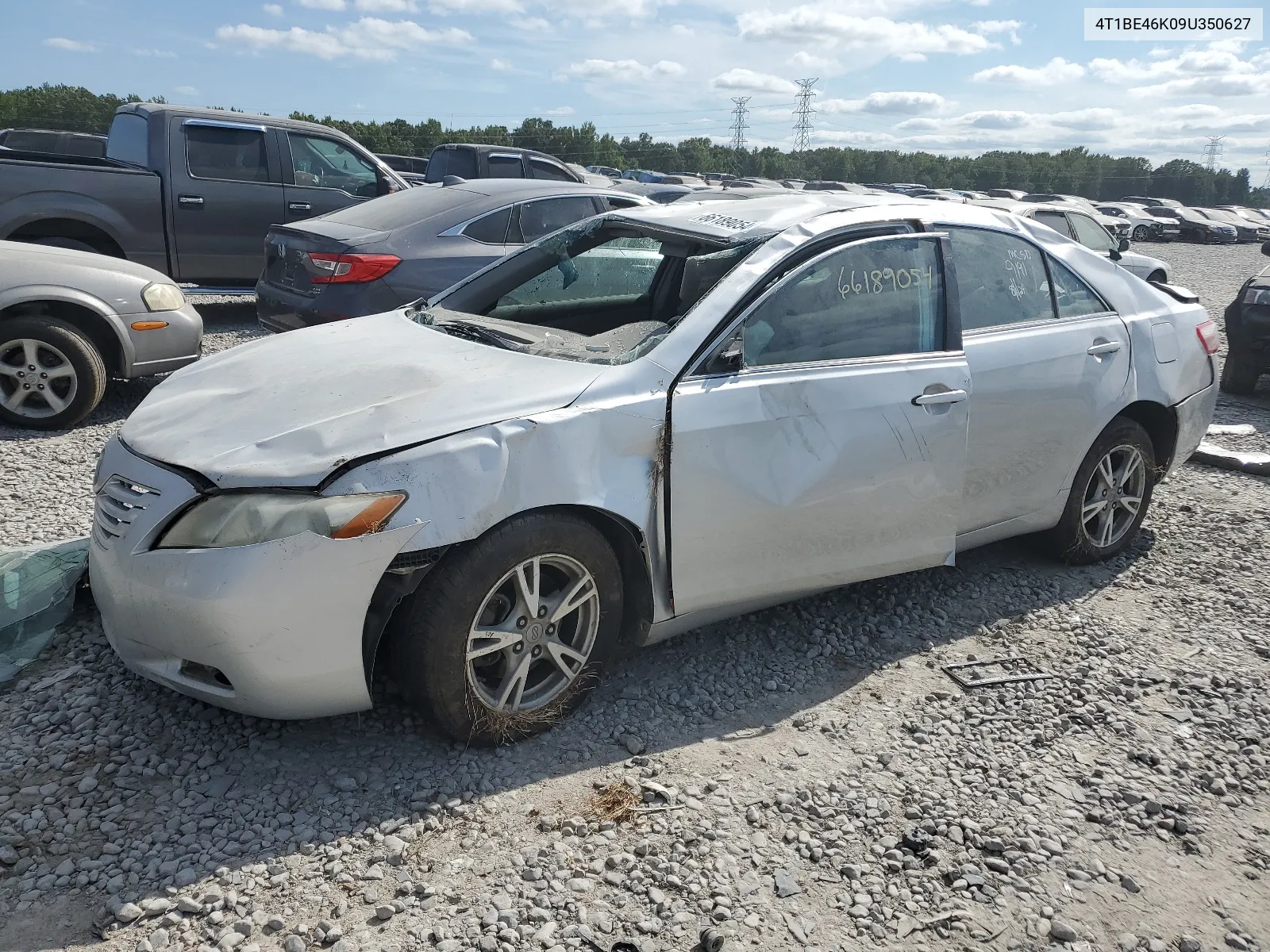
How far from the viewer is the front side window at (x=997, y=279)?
13.9 feet

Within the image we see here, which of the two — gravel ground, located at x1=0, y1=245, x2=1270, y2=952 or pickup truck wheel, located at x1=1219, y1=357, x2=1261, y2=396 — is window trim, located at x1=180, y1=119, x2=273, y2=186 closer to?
gravel ground, located at x1=0, y1=245, x2=1270, y2=952

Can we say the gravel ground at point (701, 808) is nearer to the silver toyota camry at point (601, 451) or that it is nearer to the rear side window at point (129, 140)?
the silver toyota camry at point (601, 451)

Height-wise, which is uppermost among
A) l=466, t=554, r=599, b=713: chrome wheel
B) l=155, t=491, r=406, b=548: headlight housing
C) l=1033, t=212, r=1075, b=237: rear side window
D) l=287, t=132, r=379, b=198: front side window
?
l=287, t=132, r=379, b=198: front side window

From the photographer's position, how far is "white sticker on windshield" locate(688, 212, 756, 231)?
389 cm

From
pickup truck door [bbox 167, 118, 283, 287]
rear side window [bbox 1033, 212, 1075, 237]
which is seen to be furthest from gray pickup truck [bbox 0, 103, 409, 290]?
rear side window [bbox 1033, 212, 1075, 237]

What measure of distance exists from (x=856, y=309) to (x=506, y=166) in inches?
442

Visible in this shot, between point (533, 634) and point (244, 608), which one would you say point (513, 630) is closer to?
point (533, 634)

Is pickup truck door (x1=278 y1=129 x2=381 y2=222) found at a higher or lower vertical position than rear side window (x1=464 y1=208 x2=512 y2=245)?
higher

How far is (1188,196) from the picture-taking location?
8606 cm

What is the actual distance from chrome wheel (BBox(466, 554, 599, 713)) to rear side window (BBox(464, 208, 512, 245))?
5382 mm

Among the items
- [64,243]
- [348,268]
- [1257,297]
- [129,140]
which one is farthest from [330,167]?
[1257,297]

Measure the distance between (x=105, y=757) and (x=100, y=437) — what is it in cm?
379

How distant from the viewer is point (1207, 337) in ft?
17.0

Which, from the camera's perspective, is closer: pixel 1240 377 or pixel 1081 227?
pixel 1240 377
